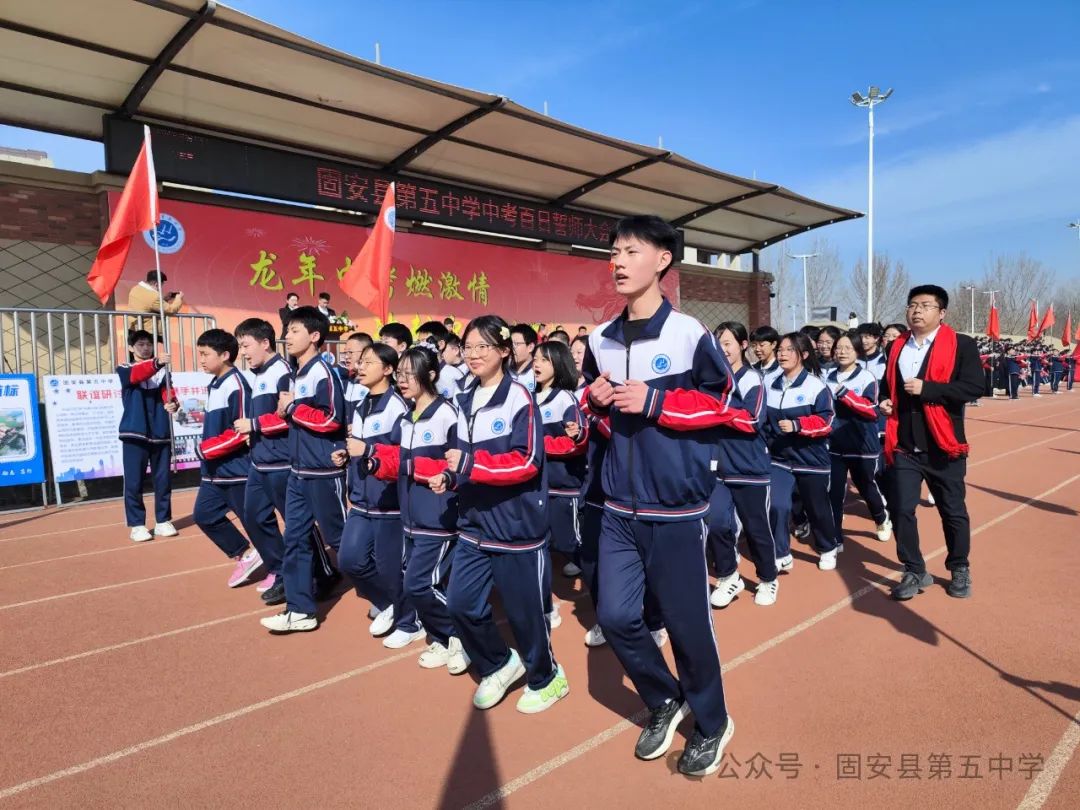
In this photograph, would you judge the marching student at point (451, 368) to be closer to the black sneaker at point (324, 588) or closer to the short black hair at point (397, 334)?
the short black hair at point (397, 334)

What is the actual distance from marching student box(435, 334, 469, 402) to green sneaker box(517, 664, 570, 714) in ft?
11.1

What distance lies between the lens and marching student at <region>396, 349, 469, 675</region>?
3895 millimetres

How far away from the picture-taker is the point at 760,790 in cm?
274

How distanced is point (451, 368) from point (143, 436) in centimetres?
345

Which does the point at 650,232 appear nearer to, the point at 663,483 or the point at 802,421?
the point at 663,483

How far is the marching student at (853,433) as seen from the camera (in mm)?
6184

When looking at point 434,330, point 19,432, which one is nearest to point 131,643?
point 434,330

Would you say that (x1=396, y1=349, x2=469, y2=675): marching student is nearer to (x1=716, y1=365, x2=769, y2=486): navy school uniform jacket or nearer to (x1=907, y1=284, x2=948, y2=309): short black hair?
(x1=716, y1=365, x2=769, y2=486): navy school uniform jacket

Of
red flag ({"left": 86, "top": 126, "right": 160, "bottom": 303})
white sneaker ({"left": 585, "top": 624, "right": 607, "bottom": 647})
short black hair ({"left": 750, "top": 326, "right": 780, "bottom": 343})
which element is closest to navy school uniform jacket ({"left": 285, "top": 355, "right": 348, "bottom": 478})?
white sneaker ({"left": 585, "top": 624, "right": 607, "bottom": 647})

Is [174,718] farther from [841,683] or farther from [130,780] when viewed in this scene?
[841,683]

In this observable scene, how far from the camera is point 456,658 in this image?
3973 mm

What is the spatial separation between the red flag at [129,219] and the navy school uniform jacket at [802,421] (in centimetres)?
601

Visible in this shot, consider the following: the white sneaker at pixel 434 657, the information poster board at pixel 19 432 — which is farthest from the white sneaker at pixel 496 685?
the information poster board at pixel 19 432

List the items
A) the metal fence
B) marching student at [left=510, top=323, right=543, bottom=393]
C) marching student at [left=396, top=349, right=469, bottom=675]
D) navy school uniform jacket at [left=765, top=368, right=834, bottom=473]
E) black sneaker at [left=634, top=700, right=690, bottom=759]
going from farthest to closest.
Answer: the metal fence, marching student at [left=510, top=323, right=543, bottom=393], navy school uniform jacket at [left=765, top=368, right=834, bottom=473], marching student at [left=396, top=349, right=469, bottom=675], black sneaker at [left=634, top=700, right=690, bottom=759]
